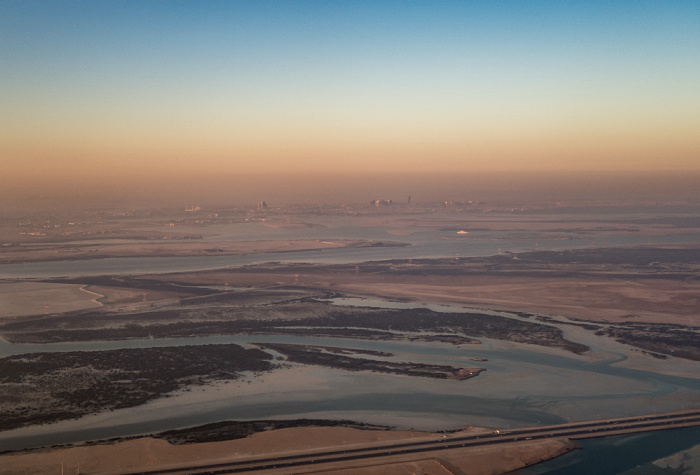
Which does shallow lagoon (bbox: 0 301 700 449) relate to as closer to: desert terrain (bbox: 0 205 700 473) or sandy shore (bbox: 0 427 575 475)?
desert terrain (bbox: 0 205 700 473)

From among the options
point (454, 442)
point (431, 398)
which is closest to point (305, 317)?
point (431, 398)

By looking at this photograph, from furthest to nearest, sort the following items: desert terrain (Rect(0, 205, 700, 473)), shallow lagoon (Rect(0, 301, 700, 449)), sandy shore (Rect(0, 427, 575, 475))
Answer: desert terrain (Rect(0, 205, 700, 473)) → shallow lagoon (Rect(0, 301, 700, 449)) → sandy shore (Rect(0, 427, 575, 475))

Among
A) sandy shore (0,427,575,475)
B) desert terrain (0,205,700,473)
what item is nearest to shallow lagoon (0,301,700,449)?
desert terrain (0,205,700,473)

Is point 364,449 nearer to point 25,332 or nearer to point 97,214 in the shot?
point 25,332

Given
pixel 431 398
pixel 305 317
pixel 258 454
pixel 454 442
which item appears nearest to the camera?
pixel 258 454

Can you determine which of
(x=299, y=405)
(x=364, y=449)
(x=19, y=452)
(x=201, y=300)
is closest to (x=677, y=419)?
(x=364, y=449)

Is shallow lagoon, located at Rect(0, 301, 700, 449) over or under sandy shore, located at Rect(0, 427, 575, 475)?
over

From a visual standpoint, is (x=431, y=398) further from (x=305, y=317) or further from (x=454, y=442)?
(x=305, y=317)

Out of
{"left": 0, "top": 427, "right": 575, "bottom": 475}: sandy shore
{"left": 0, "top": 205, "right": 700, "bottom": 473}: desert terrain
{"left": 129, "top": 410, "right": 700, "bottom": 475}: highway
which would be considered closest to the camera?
{"left": 0, "top": 427, "right": 575, "bottom": 475}: sandy shore
